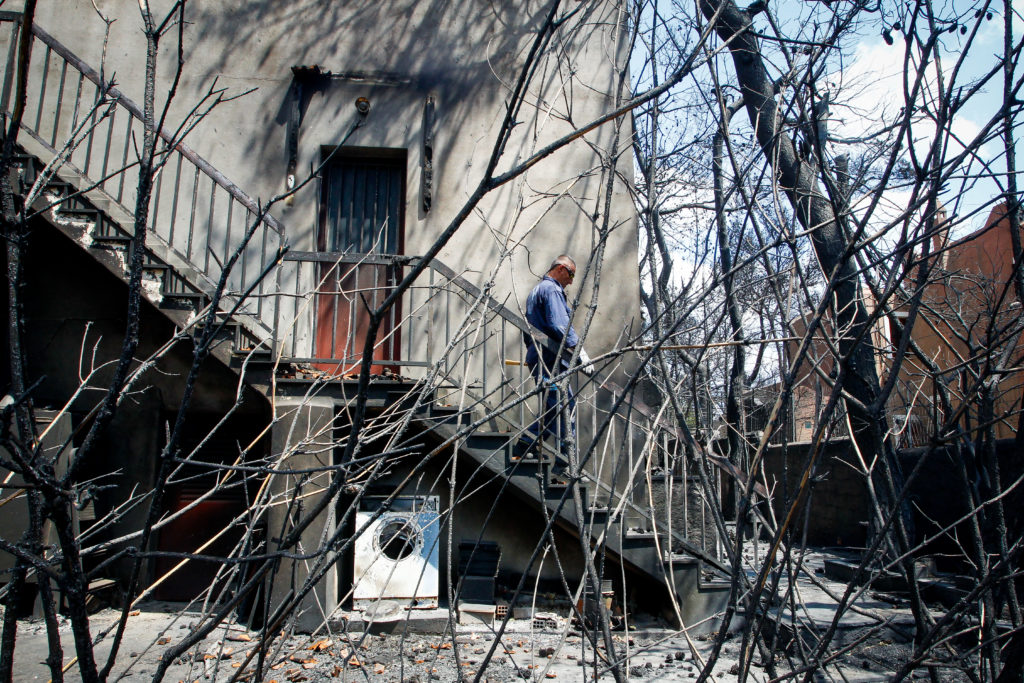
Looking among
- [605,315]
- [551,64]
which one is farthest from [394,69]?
[605,315]

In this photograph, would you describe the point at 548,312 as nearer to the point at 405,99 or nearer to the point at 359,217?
the point at 359,217

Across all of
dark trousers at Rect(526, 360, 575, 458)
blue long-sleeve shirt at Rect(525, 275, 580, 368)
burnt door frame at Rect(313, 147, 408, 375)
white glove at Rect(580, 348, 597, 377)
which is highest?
burnt door frame at Rect(313, 147, 408, 375)

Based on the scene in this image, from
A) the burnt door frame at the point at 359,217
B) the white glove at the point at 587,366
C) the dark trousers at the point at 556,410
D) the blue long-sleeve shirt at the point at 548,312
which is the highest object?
the burnt door frame at the point at 359,217

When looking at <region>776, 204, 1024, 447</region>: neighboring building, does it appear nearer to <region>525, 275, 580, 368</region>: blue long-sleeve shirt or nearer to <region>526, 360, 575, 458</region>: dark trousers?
<region>526, 360, 575, 458</region>: dark trousers

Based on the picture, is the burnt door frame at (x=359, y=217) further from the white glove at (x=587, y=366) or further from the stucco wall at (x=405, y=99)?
the white glove at (x=587, y=366)

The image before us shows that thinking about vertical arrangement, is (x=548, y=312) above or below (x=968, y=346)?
above

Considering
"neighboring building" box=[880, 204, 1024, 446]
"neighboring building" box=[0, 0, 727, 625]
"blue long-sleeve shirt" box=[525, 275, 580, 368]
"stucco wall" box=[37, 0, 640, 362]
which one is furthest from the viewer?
"stucco wall" box=[37, 0, 640, 362]

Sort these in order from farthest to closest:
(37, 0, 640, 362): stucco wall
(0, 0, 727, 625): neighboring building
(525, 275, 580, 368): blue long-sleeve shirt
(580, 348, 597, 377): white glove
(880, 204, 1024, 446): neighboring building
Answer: (37, 0, 640, 362): stucco wall → (0, 0, 727, 625): neighboring building → (525, 275, 580, 368): blue long-sleeve shirt → (880, 204, 1024, 446): neighboring building → (580, 348, 597, 377): white glove

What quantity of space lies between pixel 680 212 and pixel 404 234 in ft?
24.5

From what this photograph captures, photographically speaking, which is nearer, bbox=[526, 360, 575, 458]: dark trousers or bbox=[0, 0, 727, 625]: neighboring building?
bbox=[526, 360, 575, 458]: dark trousers

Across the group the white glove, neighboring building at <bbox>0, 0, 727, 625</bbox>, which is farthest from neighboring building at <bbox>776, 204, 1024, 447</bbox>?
neighboring building at <bbox>0, 0, 727, 625</bbox>

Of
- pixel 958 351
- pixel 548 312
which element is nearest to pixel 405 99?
pixel 548 312

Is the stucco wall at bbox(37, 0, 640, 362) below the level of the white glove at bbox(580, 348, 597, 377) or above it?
above

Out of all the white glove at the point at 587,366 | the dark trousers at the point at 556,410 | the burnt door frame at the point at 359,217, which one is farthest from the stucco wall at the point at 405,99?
the dark trousers at the point at 556,410
